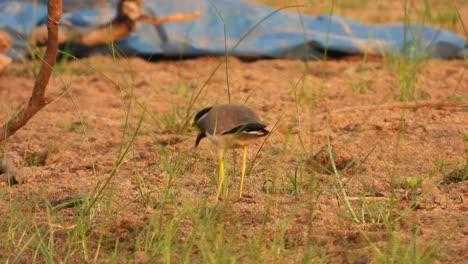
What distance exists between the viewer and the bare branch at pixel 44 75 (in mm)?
3635

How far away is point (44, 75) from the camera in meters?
3.79

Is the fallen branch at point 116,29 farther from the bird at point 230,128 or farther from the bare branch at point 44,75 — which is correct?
the bird at point 230,128

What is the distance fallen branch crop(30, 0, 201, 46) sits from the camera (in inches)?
253

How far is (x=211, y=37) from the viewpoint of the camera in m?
6.66

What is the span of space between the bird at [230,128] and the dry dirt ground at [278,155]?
0.13 meters

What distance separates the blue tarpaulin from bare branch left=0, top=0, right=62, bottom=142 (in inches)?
102

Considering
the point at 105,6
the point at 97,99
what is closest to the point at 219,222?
the point at 97,99

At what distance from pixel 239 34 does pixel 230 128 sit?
3402 millimetres

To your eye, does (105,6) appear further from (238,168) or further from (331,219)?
(331,219)

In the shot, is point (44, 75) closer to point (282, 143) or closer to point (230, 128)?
point (230, 128)

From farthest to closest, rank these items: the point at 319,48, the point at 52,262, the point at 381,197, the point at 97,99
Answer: the point at 319,48
the point at 97,99
the point at 381,197
the point at 52,262

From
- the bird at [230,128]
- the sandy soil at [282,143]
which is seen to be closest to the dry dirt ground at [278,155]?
the sandy soil at [282,143]

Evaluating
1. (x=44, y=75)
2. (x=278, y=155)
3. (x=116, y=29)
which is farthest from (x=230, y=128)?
(x=116, y=29)

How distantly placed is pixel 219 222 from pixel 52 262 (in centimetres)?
53
